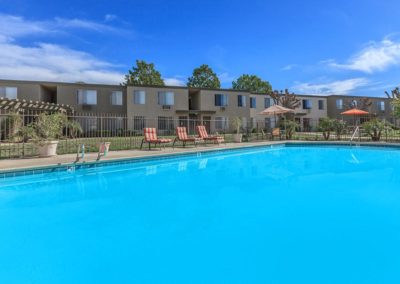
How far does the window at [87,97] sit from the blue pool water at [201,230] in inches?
665

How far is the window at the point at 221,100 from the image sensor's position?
2666 cm

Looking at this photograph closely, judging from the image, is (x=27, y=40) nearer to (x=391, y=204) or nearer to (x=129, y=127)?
(x=129, y=127)

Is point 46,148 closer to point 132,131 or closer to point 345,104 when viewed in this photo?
point 132,131

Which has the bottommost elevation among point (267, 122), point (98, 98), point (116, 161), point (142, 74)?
point (116, 161)

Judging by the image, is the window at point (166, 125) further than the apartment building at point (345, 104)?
No

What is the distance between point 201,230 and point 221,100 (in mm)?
23651

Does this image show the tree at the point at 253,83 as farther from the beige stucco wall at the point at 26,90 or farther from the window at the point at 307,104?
the beige stucco wall at the point at 26,90

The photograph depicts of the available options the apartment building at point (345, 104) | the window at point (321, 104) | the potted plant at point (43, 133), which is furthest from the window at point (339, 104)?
the potted plant at point (43, 133)

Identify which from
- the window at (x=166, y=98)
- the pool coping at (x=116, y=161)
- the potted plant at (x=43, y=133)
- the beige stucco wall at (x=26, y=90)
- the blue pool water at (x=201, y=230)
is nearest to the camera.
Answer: the blue pool water at (x=201, y=230)

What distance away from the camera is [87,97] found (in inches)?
902

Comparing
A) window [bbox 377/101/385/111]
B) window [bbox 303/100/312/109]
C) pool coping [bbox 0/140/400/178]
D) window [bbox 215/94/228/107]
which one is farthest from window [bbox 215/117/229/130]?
window [bbox 377/101/385/111]

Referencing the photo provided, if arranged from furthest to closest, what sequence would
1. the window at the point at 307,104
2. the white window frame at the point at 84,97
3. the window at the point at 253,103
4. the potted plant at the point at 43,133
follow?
the window at the point at 307,104 < the window at the point at 253,103 < the white window frame at the point at 84,97 < the potted plant at the point at 43,133

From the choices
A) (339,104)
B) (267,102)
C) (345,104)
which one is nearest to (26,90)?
(267,102)

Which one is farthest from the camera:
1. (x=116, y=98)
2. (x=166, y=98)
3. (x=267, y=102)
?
(x=267, y=102)
